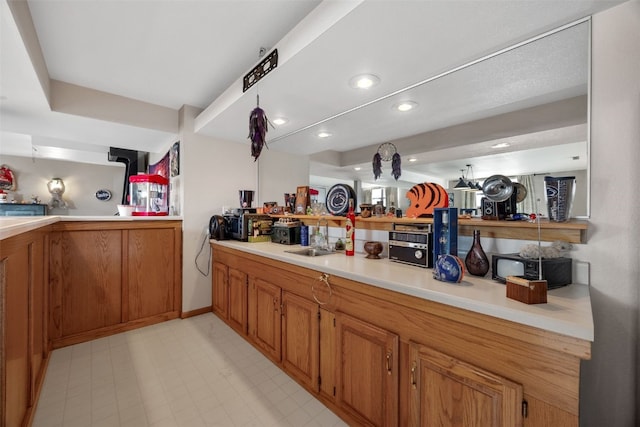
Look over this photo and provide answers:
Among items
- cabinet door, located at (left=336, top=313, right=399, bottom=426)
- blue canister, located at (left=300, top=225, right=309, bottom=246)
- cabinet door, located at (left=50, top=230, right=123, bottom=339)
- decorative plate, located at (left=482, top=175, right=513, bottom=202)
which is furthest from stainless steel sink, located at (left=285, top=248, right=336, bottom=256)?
cabinet door, located at (left=50, top=230, right=123, bottom=339)

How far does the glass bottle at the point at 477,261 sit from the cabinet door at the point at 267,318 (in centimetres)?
127

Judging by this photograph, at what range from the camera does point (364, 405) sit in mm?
1325

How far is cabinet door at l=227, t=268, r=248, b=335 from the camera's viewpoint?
7.77 ft

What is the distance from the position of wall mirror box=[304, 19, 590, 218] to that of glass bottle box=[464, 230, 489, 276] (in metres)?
0.40

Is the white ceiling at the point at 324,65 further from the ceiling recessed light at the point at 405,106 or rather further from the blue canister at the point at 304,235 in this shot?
the blue canister at the point at 304,235

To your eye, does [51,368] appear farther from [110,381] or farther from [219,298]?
[219,298]

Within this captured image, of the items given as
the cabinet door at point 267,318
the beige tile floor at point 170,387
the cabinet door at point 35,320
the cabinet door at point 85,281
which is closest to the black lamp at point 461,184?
the cabinet door at point 267,318

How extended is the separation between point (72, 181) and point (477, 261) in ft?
26.3

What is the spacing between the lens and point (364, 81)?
1857mm

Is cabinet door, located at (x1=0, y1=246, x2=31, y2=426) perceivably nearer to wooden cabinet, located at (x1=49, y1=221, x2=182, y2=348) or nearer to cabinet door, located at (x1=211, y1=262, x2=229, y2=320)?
wooden cabinet, located at (x1=49, y1=221, x2=182, y2=348)

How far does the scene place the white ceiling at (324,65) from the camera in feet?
4.25

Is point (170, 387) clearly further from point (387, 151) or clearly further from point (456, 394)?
point (387, 151)

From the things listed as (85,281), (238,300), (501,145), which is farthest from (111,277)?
(501,145)

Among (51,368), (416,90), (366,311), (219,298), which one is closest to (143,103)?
(219,298)
